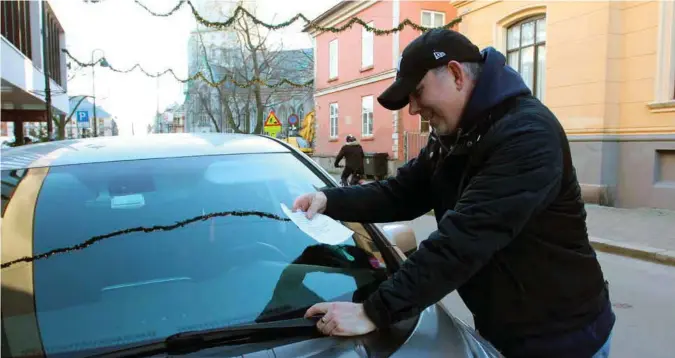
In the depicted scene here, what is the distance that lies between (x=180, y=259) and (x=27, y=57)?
71.7 feet

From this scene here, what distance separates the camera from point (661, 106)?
947 cm

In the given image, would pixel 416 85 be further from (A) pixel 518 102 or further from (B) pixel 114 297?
(B) pixel 114 297

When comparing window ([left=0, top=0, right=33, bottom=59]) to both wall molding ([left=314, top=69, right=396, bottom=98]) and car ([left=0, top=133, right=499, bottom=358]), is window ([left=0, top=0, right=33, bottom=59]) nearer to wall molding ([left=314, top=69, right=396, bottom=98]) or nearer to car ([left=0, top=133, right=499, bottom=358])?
wall molding ([left=314, top=69, right=396, bottom=98])

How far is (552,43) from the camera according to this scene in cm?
1138

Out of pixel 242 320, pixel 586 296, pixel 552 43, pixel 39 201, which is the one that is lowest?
pixel 242 320

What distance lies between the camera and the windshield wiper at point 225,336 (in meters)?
1.47

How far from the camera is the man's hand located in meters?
1.48

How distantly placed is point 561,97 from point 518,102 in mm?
10740

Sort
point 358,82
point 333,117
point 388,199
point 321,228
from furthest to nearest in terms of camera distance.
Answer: point 333,117
point 358,82
point 388,199
point 321,228

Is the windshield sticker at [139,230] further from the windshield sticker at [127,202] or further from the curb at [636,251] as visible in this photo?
the curb at [636,251]

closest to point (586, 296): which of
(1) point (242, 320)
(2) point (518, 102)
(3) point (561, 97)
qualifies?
(2) point (518, 102)

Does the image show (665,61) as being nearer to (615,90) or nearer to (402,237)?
(615,90)

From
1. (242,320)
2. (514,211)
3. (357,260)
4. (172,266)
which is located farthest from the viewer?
(357,260)

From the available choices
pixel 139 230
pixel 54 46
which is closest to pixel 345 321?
pixel 139 230
